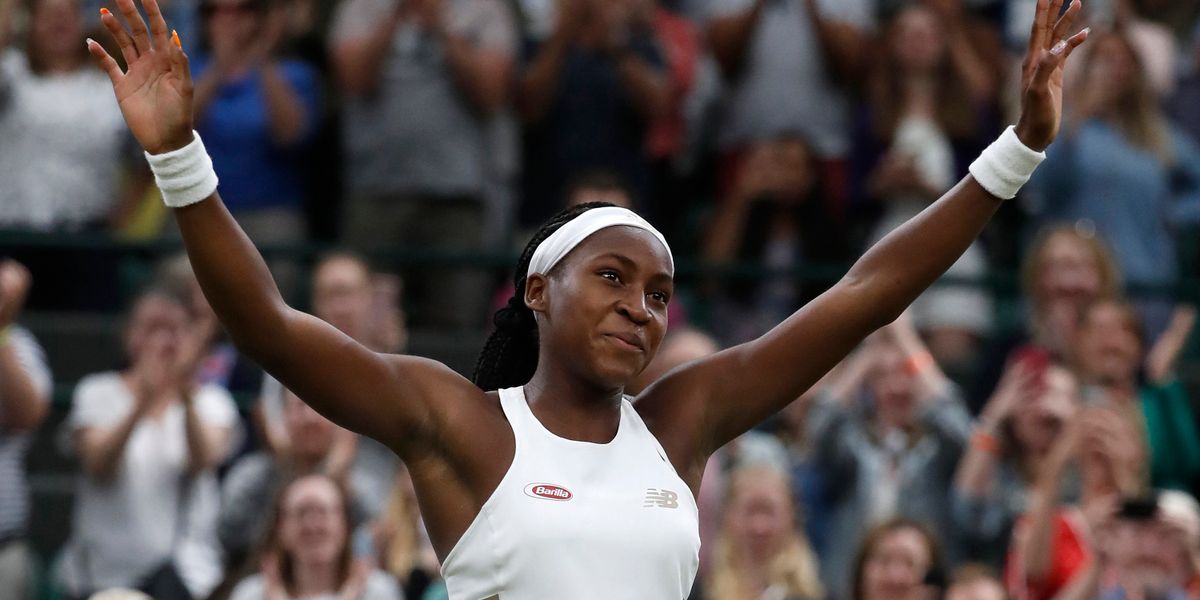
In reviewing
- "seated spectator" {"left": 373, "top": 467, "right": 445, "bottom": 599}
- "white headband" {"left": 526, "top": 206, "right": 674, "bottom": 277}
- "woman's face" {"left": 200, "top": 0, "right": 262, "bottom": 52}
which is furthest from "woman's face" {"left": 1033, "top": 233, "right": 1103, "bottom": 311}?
"white headband" {"left": 526, "top": 206, "right": 674, "bottom": 277}

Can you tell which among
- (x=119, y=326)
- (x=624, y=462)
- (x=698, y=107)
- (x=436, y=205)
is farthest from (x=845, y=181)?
(x=624, y=462)

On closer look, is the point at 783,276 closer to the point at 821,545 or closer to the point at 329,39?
the point at 821,545

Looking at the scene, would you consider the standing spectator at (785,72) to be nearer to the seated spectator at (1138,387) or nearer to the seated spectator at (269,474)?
the seated spectator at (1138,387)

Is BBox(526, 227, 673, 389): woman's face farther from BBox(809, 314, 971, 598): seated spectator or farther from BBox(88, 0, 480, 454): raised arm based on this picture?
BBox(809, 314, 971, 598): seated spectator

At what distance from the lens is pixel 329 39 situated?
969cm

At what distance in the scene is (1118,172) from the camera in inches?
367

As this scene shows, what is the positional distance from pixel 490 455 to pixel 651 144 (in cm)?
562

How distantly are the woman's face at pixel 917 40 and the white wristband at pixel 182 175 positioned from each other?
602 centimetres

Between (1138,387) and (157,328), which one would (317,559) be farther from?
(1138,387)

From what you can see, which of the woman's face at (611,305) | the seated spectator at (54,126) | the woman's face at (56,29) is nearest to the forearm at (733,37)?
the seated spectator at (54,126)

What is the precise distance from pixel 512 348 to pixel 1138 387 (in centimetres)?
439

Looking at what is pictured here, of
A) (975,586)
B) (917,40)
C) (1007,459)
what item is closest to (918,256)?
(975,586)

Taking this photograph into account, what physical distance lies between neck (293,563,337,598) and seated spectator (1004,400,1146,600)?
232 centimetres

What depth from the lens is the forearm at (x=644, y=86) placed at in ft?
30.6
